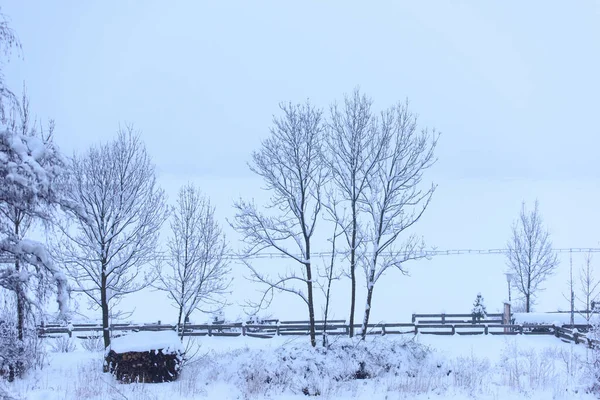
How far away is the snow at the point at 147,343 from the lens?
489 inches

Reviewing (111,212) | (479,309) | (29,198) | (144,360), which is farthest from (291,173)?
(479,309)

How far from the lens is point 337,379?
496 inches

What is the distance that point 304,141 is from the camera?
58.3 ft

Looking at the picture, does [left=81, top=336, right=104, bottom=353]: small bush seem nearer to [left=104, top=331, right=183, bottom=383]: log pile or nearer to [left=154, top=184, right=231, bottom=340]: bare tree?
[left=154, top=184, right=231, bottom=340]: bare tree

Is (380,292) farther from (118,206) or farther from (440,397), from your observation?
(440,397)

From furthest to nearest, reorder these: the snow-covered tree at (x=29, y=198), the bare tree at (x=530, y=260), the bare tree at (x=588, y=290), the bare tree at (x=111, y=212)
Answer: the bare tree at (x=530, y=260), the bare tree at (x=111, y=212), the bare tree at (x=588, y=290), the snow-covered tree at (x=29, y=198)

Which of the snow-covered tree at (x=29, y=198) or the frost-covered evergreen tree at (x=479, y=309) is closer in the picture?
the snow-covered tree at (x=29, y=198)

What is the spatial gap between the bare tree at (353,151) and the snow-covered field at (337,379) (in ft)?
13.2

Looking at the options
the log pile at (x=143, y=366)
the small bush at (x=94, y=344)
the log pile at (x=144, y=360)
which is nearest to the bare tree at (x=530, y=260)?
the small bush at (x=94, y=344)

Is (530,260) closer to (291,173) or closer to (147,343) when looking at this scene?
(291,173)

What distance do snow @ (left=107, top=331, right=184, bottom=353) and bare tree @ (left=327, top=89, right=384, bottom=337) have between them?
274 inches

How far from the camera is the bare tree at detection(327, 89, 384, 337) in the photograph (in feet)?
58.4

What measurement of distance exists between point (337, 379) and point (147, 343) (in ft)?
16.2

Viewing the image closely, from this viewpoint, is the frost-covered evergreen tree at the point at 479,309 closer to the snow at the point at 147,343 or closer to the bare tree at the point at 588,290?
the bare tree at the point at 588,290
